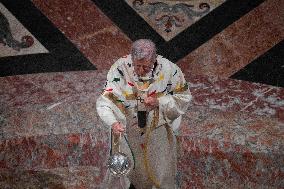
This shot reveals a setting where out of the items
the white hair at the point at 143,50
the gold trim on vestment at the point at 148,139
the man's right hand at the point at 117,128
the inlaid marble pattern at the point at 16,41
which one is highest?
the inlaid marble pattern at the point at 16,41

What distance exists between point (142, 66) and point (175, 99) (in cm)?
32

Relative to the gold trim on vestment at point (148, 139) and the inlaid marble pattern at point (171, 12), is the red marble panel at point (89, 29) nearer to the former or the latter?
the inlaid marble pattern at point (171, 12)

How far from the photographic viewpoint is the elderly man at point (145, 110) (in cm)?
343

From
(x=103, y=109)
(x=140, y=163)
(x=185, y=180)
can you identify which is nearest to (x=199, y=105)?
(x=185, y=180)

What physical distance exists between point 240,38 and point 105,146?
5.61 ft

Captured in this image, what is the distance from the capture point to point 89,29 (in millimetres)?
5664

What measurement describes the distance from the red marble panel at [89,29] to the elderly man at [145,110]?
69.8 inches

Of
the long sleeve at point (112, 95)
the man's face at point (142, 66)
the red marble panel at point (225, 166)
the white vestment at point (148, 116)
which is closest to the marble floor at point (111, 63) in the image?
the red marble panel at point (225, 166)

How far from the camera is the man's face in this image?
10.9 ft

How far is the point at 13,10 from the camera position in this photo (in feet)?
18.9

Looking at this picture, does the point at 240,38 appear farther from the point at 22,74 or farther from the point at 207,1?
the point at 22,74

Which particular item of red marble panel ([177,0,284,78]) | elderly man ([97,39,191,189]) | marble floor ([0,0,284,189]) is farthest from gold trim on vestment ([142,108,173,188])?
red marble panel ([177,0,284,78])

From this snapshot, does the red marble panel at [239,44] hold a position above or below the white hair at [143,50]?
above

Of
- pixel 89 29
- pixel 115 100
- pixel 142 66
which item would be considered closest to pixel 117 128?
pixel 115 100
